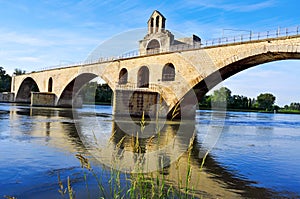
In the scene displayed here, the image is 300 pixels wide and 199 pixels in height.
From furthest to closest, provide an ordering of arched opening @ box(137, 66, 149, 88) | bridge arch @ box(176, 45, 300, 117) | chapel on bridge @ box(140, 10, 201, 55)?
chapel on bridge @ box(140, 10, 201, 55) → arched opening @ box(137, 66, 149, 88) → bridge arch @ box(176, 45, 300, 117)

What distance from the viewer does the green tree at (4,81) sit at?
93.0m

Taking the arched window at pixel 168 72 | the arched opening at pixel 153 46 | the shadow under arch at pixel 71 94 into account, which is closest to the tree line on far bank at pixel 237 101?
the shadow under arch at pixel 71 94

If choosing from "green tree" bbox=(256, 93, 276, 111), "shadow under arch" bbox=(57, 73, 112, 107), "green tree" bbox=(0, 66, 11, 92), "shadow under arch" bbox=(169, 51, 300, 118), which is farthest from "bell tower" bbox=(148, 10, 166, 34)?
"green tree" bbox=(256, 93, 276, 111)

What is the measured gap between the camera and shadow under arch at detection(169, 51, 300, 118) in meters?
21.8

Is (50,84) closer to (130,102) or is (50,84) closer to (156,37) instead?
(156,37)

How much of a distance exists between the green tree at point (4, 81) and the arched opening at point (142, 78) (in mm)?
72406

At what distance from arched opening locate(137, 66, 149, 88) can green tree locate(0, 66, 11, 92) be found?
72.4 meters

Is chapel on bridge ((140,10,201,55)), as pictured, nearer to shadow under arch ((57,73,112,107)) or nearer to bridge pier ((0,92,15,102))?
shadow under arch ((57,73,112,107))

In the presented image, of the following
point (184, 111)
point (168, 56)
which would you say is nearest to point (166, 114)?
A: point (184, 111)

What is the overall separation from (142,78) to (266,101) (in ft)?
293

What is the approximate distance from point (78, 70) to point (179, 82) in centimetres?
2632

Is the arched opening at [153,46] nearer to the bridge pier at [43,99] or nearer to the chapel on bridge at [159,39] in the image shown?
the chapel on bridge at [159,39]

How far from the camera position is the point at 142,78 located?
122 feet

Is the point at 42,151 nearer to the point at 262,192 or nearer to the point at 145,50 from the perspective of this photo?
the point at 262,192
